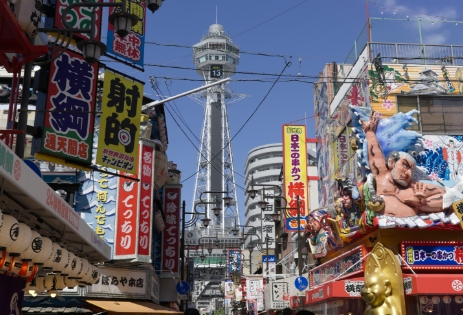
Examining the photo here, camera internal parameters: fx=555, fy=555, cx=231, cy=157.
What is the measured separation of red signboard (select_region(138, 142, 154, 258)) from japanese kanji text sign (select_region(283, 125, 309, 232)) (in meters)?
9.87

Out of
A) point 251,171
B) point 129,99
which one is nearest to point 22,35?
point 129,99

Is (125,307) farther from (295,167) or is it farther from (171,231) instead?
(295,167)

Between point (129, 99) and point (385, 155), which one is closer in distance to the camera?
point (129, 99)

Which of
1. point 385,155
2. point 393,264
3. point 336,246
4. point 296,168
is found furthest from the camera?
point 296,168

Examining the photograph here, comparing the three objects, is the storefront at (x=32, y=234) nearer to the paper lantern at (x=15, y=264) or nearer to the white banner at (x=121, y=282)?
the paper lantern at (x=15, y=264)

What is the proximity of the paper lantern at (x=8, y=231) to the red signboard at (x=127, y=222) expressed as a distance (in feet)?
44.4

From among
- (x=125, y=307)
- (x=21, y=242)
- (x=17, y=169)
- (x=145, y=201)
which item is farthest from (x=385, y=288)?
(x=17, y=169)

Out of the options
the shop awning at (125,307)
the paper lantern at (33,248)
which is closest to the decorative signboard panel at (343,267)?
the shop awning at (125,307)

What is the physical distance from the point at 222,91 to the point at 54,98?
147827mm

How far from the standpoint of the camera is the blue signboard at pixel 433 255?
1720 centimetres

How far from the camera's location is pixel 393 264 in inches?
664

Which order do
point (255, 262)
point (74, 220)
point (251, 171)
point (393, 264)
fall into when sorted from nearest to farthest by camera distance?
point (74, 220) → point (393, 264) → point (255, 262) → point (251, 171)

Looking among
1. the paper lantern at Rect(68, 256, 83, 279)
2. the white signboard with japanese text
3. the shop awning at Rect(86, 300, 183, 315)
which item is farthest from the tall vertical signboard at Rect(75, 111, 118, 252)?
the white signboard with japanese text

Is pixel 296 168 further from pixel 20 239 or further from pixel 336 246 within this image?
pixel 20 239
